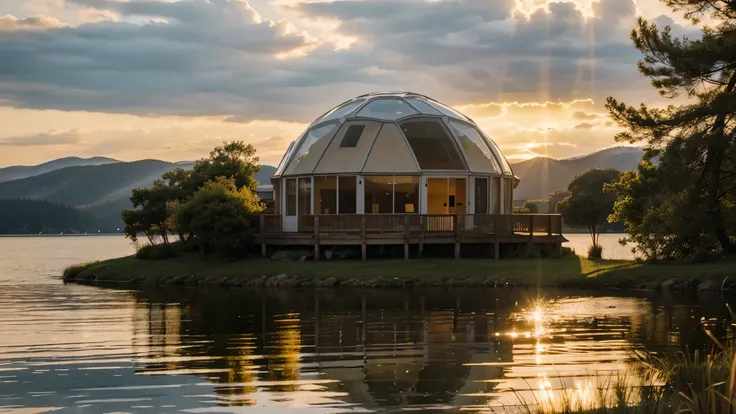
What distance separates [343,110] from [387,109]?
248 centimetres

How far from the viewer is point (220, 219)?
122 ft

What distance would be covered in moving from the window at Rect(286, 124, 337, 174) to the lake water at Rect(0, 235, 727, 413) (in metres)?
13.9

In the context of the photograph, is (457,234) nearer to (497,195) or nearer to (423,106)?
(497,195)

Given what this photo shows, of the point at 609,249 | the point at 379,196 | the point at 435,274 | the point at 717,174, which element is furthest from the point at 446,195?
the point at 609,249

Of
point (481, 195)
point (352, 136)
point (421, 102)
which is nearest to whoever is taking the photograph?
point (352, 136)

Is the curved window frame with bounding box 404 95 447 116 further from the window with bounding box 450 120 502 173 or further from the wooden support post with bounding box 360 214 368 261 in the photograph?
the wooden support post with bounding box 360 214 368 261

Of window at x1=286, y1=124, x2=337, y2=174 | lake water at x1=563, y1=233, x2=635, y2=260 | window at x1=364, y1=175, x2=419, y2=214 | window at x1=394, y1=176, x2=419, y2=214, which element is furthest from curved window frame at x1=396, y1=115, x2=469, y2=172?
lake water at x1=563, y1=233, x2=635, y2=260

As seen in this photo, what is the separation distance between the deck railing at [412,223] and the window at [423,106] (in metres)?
7.04

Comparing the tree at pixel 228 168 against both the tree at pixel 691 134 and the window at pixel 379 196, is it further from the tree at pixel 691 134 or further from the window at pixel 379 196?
the tree at pixel 691 134

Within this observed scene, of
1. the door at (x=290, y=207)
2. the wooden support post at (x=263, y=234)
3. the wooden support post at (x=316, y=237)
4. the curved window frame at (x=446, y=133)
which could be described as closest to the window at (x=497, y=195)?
the curved window frame at (x=446, y=133)

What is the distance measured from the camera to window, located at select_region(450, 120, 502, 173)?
41.8m

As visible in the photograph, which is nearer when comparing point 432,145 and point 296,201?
point 432,145

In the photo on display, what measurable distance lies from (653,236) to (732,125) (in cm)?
525

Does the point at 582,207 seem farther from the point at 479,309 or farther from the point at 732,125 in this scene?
the point at 479,309
